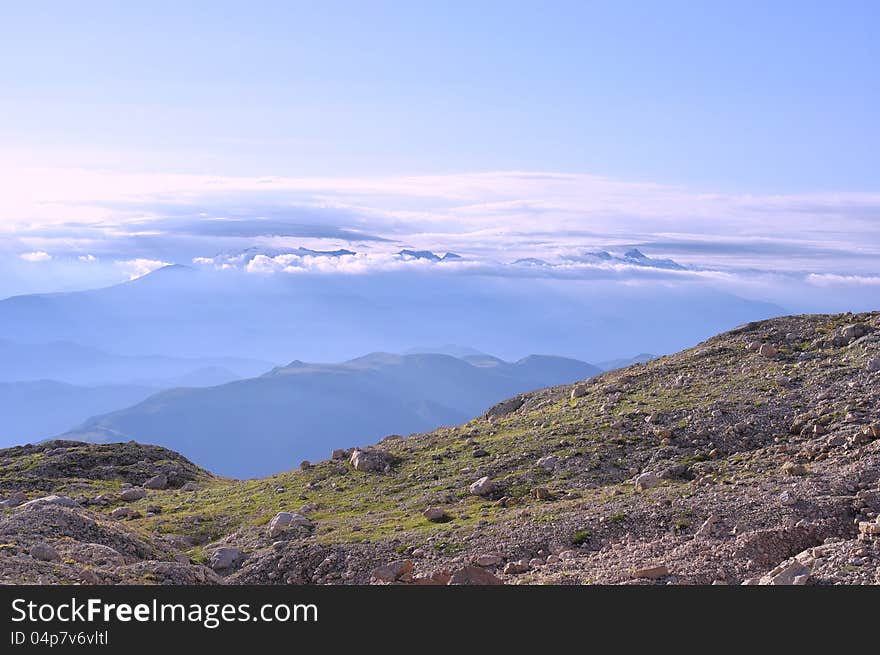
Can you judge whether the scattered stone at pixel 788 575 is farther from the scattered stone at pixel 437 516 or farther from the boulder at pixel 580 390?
the boulder at pixel 580 390

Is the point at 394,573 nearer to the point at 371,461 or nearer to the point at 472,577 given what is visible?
the point at 472,577

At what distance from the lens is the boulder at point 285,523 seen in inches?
1467

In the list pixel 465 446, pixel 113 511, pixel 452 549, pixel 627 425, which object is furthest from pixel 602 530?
pixel 113 511

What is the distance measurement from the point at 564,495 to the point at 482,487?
4.31 metres

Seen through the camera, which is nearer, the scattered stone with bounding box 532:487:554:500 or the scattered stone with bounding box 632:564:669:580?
the scattered stone with bounding box 632:564:669:580

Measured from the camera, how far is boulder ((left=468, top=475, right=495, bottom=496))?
3903 centimetres

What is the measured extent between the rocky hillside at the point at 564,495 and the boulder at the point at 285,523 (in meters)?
0.13

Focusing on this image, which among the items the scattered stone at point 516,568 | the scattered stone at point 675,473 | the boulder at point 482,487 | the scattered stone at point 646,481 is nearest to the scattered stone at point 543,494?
the boulder at point 482,487

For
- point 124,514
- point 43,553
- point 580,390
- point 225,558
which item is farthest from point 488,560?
point 580,390

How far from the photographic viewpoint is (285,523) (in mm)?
37906

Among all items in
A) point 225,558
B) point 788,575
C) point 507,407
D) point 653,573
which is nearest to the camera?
point 788,575

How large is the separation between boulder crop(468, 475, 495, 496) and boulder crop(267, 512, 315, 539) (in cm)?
703

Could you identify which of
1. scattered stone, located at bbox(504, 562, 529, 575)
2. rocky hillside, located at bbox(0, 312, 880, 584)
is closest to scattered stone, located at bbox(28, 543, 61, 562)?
rocky hillside, located at bbox(0, 312, 880, 584)

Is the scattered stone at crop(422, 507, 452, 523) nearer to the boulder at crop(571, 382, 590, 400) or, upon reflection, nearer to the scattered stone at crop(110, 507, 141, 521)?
the scattered stone at crop(110, 507, 141, 521)
